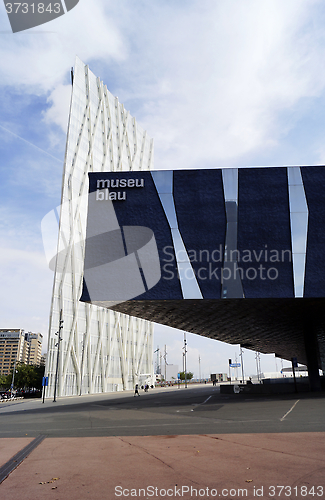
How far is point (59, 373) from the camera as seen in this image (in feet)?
188

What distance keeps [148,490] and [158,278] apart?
21.7 m

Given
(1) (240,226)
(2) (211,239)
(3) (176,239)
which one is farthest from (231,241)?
(3) (176,239)

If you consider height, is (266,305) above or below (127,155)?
below

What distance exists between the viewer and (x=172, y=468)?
7.04 meters

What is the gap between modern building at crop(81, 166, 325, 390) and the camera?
27.0 m

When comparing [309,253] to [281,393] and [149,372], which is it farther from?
[149,372]

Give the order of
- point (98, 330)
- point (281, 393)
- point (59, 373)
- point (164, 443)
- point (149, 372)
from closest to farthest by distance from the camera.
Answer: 1. point (164, 443)
2. point (281, 393)
3. point (59, 373)
4. point (98, 330)
5. point (149, 372)

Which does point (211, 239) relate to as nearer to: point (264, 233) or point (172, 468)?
point (264, 233)

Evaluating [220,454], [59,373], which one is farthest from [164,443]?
[59,373]

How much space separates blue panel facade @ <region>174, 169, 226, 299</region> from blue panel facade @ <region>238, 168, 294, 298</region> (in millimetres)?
1726

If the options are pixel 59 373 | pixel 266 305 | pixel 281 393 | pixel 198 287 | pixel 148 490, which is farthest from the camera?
pixel 59 373

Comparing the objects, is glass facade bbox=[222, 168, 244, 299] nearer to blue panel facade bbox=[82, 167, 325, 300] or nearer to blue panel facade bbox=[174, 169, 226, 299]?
blue panel facade bbox=[82, 167, 325, 300]

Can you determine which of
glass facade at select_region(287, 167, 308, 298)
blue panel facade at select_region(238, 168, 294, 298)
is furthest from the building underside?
glass facade at select_region(287, 167, 308, 298)

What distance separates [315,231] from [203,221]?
8.86 m
